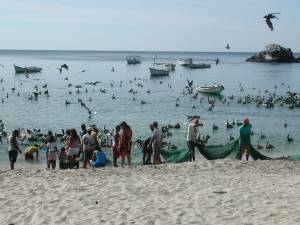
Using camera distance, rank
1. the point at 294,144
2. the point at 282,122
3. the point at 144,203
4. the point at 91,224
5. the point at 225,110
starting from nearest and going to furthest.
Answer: the point at 91,224, the point at 144,203, the point at 294,144, the point at 282,122, the point at 225,110

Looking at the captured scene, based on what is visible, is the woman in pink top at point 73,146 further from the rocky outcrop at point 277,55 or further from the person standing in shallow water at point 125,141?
the rocky outcrop at point 277,55

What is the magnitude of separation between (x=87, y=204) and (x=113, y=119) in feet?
118

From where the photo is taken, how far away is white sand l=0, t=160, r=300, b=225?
11.1 metres

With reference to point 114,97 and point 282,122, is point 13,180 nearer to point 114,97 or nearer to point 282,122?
point 282,122

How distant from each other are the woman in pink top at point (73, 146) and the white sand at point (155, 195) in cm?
133

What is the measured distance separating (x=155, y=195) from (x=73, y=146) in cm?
541

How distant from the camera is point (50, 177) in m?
15.5

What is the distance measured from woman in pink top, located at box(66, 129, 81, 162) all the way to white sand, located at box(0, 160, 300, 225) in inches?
52.3

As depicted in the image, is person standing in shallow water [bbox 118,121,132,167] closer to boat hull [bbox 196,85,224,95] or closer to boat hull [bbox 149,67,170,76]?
boat hull [bbox 196,85,224,95]

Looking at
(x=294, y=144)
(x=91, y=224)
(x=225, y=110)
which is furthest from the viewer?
(x=225, y=110)

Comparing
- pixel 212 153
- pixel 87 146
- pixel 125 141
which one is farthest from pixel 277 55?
pixel 87 146

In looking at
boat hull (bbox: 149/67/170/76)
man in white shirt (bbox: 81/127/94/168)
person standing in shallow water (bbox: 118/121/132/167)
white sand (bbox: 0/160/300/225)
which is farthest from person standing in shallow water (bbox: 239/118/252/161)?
boat hull (bbox: 149/67/170/76)

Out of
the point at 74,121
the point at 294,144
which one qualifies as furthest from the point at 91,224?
the point at 74,121

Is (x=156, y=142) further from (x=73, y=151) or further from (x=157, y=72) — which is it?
(x=157, y=72)
